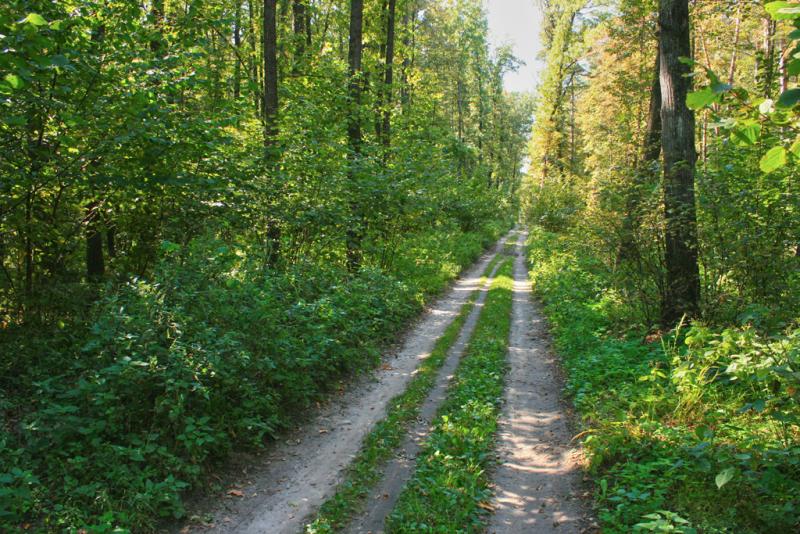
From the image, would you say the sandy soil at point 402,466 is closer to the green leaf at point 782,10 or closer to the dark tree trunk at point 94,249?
the green leaf at point 782,10

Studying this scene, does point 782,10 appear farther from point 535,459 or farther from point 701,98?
point 535,459

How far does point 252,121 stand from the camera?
12000mm

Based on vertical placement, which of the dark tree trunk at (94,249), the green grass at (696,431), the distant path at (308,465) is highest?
the dark tree trunk at (94,249)

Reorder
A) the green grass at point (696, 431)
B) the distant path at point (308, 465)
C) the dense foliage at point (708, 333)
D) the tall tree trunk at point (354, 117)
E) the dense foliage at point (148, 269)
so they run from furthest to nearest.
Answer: the tall tree trunk at point (354, 117) → the distant path at point (308, 465) → the dense foliage at point (148, 269) → the green grass at point (696, 431) → the dense foliage at point (708, 333)

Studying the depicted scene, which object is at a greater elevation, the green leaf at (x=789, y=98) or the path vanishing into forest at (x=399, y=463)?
the green leaf at (x=789, y=98)

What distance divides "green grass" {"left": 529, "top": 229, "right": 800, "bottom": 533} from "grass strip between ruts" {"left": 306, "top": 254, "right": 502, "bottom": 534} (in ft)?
7.58

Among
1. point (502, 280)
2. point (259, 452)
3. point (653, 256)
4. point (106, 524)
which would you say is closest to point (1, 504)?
point (106, 524)

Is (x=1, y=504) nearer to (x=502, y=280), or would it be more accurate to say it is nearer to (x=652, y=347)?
(x=652, y=347)

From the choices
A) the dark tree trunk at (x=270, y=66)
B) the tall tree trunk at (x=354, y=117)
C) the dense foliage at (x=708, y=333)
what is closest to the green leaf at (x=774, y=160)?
the dense foliage at (x=708, y=333)

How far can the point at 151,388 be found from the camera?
5.12 metres

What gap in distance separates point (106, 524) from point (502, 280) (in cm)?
1623

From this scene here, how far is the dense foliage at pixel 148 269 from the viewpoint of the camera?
4516mm

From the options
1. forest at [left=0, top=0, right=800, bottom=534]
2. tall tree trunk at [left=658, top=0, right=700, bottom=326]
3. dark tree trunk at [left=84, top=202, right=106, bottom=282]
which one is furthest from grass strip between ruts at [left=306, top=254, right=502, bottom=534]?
dark tree trunk at [left=84, top=202, right=106, bottom=282]

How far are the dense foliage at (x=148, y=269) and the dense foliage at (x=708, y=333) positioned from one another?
4095 millimetres
